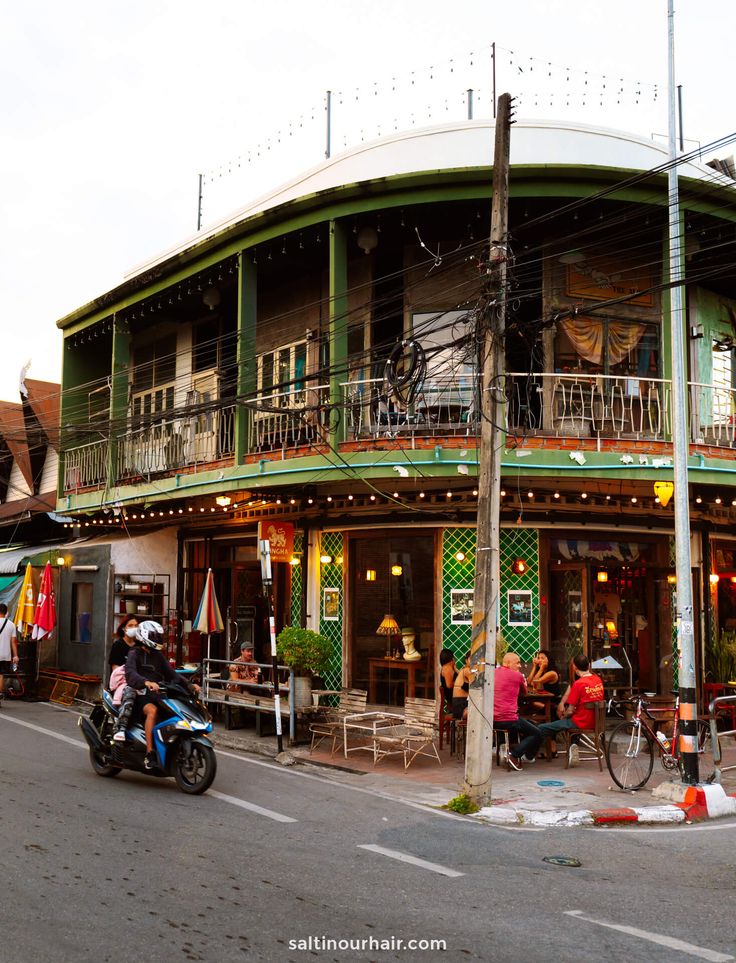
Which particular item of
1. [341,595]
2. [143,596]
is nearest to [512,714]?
[341,595]

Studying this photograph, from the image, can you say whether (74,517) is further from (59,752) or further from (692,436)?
(692,436)

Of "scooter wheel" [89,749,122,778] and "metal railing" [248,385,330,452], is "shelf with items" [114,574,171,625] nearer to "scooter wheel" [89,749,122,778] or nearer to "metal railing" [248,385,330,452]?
"metal railing" [248,385,330,452]

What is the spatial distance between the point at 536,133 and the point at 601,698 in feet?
30.3

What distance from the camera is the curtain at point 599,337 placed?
51.2 feet

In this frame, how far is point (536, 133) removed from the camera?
15562mm

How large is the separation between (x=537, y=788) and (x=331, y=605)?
5943mm

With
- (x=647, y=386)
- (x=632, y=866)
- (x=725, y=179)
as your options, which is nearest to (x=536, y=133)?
(x=725, y=179)

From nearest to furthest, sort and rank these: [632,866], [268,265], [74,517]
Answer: [632,866], [268,265], [74,517]

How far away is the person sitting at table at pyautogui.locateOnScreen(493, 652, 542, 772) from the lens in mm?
12312

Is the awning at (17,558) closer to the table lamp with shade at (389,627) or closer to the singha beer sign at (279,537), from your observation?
the singha beer sign at (279,537)

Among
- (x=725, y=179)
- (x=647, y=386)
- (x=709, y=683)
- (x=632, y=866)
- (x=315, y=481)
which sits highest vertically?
(x=725, y=179)

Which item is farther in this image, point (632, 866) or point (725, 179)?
point (725, 179)

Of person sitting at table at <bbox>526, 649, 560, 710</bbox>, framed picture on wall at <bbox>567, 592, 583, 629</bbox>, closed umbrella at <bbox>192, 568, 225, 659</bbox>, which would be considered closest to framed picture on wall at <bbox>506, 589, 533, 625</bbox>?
person sitting at table at <bbox>526, 649, 560, 710</bbox>

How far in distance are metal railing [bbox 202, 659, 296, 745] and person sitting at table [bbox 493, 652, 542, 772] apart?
3202 millimetres
